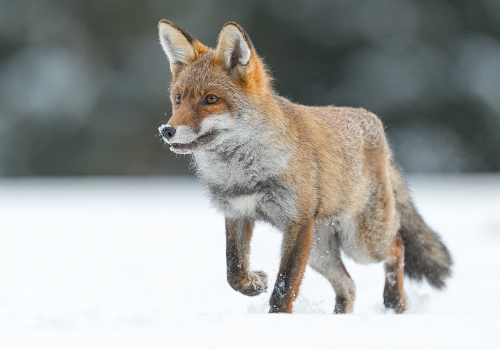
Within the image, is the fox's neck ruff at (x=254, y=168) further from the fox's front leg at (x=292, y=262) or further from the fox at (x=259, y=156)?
the fox's front leg at (x=292, y=262)

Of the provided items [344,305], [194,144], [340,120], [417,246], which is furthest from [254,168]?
[417,246]

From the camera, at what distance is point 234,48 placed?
13.5 feet

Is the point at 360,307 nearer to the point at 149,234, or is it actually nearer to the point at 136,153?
the point at 149,234

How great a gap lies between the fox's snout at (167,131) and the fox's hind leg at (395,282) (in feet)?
8.50

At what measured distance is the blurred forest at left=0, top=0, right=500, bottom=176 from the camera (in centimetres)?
1600

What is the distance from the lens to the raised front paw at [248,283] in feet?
14.4

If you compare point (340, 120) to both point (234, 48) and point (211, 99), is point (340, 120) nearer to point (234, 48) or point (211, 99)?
point (234, 48)

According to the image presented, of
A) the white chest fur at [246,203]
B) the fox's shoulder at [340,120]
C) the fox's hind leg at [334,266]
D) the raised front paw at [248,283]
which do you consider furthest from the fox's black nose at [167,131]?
the fox's hind leg at [334,266]

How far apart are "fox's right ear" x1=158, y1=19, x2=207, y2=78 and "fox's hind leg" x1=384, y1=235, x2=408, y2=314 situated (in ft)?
8.06

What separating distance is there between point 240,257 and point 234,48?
1486 millimetres

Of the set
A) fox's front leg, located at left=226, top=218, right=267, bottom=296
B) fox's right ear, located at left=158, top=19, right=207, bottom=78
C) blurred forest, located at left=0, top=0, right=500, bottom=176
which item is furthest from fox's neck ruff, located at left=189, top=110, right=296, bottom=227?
blurred forest, located at left=0, top=0, right=500, bottom=176

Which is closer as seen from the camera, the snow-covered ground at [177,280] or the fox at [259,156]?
the snow-covered ground at [177,280]

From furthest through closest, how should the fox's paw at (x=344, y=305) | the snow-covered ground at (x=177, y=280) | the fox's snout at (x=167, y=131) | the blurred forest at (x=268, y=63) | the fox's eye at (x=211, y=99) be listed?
the blurred forest at (x=268, y=63), the fox's paw at (x=344, y=305), the fox's eye at (x=211, y=99), the fox's snout at (x=167, y=131), the snow-covered ground at (x=177, y=280)

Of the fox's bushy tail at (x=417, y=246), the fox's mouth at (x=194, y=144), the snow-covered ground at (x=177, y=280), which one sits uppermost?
the fox's mouth at (x=194, y=144)
